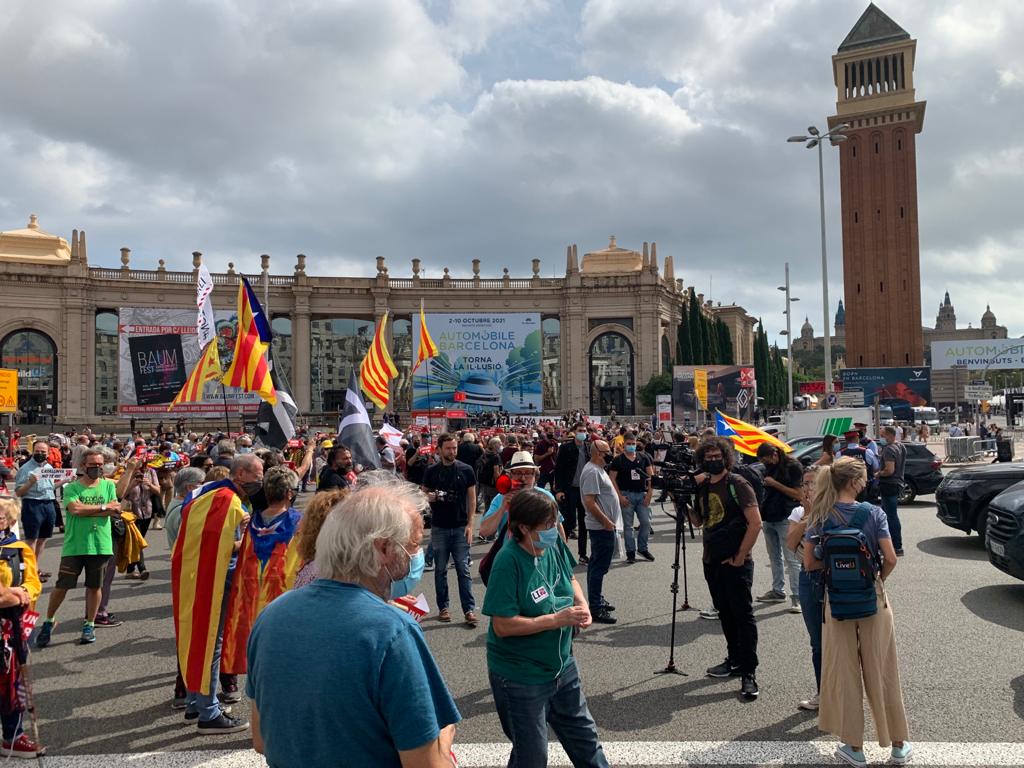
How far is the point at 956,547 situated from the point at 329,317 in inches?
2101

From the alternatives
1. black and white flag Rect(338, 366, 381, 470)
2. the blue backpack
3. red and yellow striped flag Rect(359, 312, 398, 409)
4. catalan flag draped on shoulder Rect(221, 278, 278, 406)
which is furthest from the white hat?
red and yellow striped flag Rect(359, 312, 398, 409)

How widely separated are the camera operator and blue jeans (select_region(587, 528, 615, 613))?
1682 millimetres

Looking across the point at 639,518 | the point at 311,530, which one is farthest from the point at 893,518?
the point at 311,530

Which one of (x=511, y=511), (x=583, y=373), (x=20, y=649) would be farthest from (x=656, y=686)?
(x=583, y=373)

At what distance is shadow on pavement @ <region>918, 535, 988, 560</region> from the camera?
1080cm

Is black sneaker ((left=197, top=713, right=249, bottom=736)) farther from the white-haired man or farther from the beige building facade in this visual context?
the beige building facade

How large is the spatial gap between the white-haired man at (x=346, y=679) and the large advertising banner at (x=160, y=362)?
50983 mm

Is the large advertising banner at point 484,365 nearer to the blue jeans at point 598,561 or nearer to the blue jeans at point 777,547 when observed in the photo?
the blue jeans at point 777,547

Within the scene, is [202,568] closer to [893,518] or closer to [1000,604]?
[1000,604]

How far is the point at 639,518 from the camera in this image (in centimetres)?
1103

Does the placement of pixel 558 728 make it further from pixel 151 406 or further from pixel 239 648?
pixel 151 406

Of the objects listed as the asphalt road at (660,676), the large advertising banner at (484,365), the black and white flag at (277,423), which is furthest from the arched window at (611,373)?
the asphalt road at (660,676)

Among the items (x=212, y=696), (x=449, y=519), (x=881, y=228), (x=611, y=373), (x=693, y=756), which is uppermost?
(x=881, y=228)

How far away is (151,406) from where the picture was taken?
49844 millimetres
